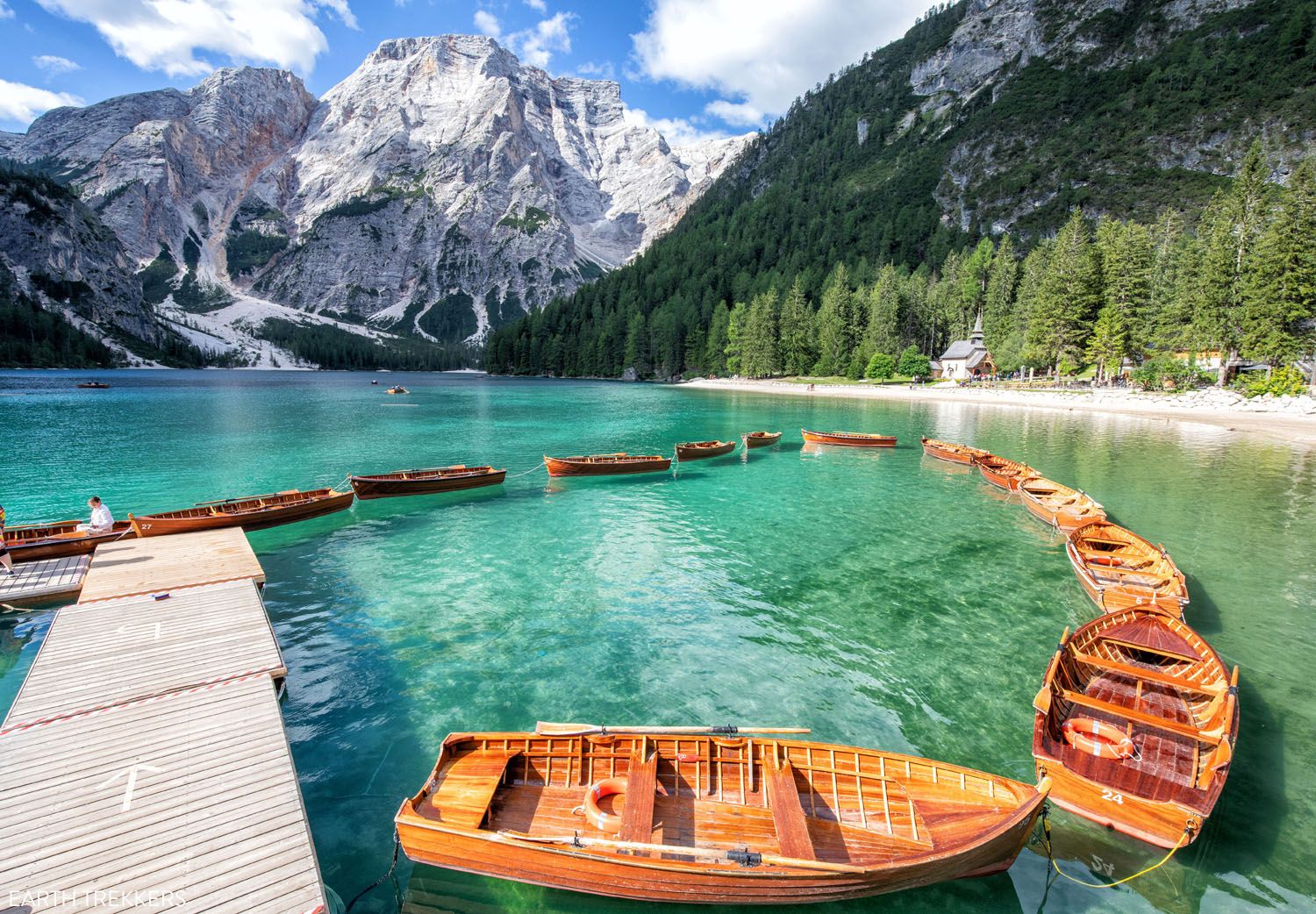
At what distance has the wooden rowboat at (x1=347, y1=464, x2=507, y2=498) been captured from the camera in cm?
3250

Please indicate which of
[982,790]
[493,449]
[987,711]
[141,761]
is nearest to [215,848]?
[141,761]

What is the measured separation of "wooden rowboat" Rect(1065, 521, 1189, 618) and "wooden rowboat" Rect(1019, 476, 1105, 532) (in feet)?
4.55

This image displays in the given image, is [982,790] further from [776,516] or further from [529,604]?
[776,516]

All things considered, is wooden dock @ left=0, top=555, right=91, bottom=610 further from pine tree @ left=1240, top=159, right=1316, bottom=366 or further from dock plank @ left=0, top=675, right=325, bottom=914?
pine tree @ left=1240, top=159, right=1316, bottom=366

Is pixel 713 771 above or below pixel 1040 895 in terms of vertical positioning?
above

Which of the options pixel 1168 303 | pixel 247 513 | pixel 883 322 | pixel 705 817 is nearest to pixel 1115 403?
pixel 1168 303

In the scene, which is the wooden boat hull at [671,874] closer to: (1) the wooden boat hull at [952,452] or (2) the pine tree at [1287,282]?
(1) the wooden boat hull at [952,452]

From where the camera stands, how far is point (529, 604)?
19.2 metres

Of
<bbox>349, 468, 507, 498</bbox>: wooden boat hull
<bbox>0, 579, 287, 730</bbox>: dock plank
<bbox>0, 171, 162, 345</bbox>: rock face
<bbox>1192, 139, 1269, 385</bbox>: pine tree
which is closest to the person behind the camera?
<bbox>0, 579, 287, 730</bbox>: dock plank

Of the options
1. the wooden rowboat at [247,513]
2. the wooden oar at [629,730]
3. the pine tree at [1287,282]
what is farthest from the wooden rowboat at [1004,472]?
the pine tree at [1287,282]

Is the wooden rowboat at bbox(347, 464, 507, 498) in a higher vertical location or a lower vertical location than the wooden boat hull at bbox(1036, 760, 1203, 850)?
higher

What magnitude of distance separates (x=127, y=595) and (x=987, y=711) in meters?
23.9

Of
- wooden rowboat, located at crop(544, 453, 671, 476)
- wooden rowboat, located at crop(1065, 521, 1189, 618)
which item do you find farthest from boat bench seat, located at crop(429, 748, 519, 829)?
wooden rowboat, located at crop(544, 453, 671, 476)

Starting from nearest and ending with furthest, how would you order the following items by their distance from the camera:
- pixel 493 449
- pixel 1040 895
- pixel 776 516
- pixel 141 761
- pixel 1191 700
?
pixel 1040 895
pixel 141 761
pixel 1191 700
pixel 776 516
pixel 493 449
